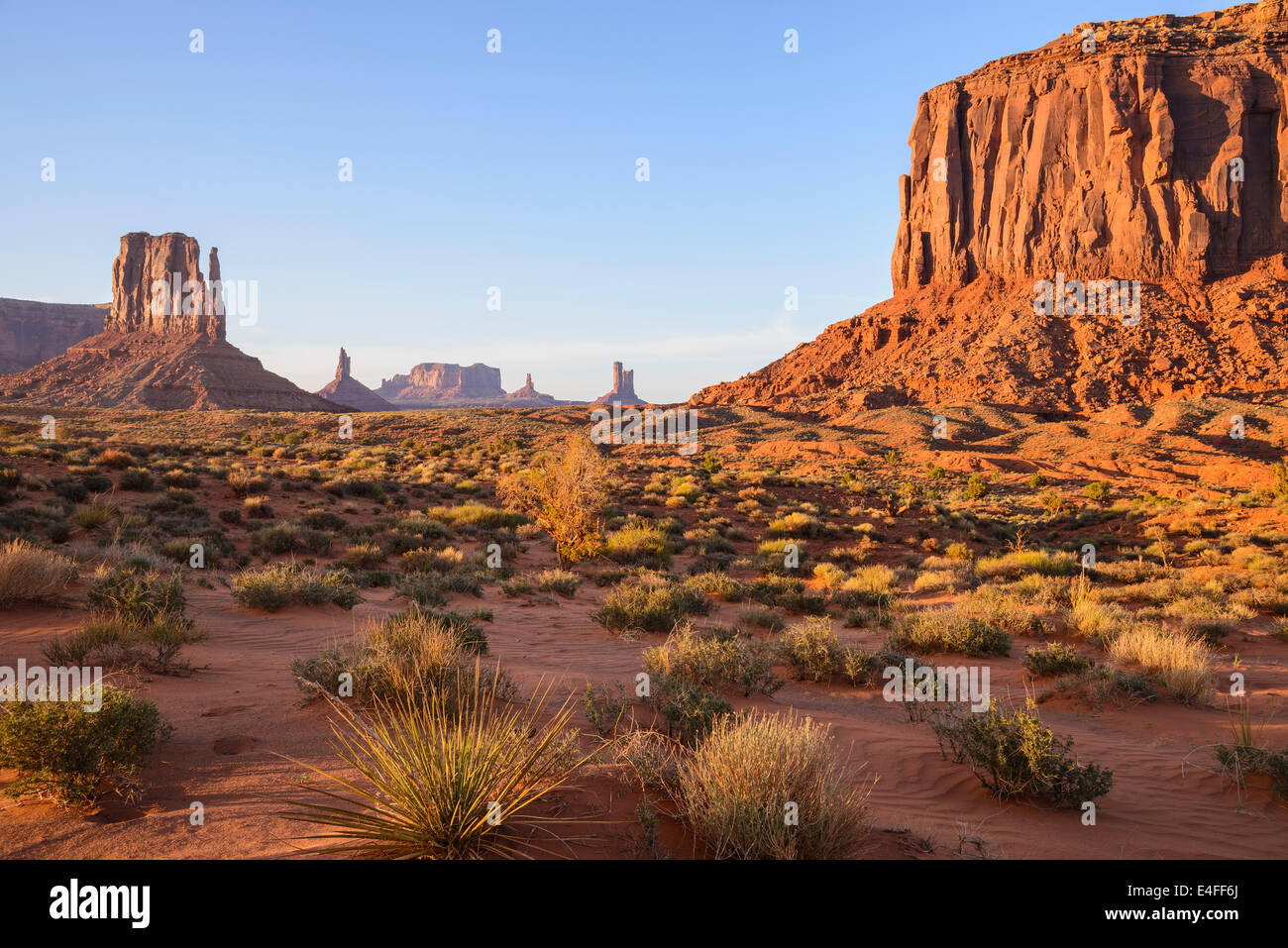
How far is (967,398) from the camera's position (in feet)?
186

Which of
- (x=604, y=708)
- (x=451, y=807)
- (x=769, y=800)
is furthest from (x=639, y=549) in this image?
(x=451, y=807)

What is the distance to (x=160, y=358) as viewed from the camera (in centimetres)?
10056

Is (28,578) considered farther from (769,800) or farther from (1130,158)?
(1130,158)

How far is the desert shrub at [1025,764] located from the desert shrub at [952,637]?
4.15 m

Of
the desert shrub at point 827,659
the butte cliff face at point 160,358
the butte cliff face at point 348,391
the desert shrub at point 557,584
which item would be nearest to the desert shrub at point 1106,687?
the desert shrub at point 827,659

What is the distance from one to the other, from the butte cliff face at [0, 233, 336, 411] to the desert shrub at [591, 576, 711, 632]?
307 ft

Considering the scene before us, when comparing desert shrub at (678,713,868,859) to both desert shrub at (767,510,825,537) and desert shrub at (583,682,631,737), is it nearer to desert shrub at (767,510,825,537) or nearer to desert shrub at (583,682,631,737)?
desert shrub at (583,682,631,737)

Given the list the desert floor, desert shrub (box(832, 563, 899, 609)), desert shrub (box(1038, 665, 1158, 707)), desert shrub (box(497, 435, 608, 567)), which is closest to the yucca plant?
the desert floor

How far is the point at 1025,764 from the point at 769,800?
2303mm

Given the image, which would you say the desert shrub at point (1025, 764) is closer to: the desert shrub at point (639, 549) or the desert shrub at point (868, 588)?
the desert shrub at point (868, 588)

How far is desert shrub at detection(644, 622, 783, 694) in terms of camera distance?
6.68 metres

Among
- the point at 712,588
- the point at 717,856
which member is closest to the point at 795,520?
the point at 712,588
